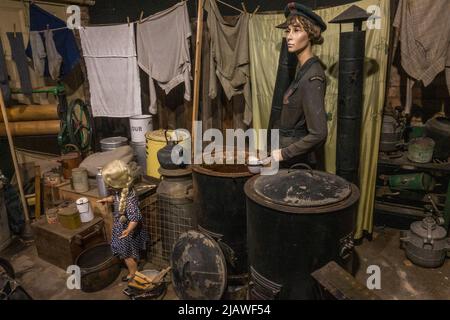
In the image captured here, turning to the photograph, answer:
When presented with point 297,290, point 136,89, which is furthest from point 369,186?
point 136,89

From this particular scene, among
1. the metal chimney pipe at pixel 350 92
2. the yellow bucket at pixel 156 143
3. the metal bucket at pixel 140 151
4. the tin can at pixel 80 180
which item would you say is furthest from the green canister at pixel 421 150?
the tin can at pixel 80 180

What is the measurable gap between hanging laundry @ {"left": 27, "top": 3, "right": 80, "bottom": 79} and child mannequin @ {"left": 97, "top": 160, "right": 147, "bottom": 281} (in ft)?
8.77

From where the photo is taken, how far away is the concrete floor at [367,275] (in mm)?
3301

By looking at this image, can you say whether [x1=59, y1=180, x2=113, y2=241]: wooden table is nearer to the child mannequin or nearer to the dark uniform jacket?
the child mannequin

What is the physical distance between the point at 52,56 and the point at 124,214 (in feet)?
10.1

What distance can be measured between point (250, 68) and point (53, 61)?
2.97m

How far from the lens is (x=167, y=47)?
4.47 metres

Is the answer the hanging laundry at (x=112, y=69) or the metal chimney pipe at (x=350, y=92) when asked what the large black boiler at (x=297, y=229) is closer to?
the metal chimney pipe at (x=350, y=92)

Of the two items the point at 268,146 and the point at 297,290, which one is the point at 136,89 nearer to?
the point at 268,146

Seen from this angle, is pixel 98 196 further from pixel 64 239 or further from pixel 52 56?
pixel 52 56

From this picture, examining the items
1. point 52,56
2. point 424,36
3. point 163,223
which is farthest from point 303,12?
point 52,56

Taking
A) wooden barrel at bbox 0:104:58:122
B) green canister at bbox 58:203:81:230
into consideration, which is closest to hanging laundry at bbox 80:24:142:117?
wooden barrel at bbox 0:104:58:122
